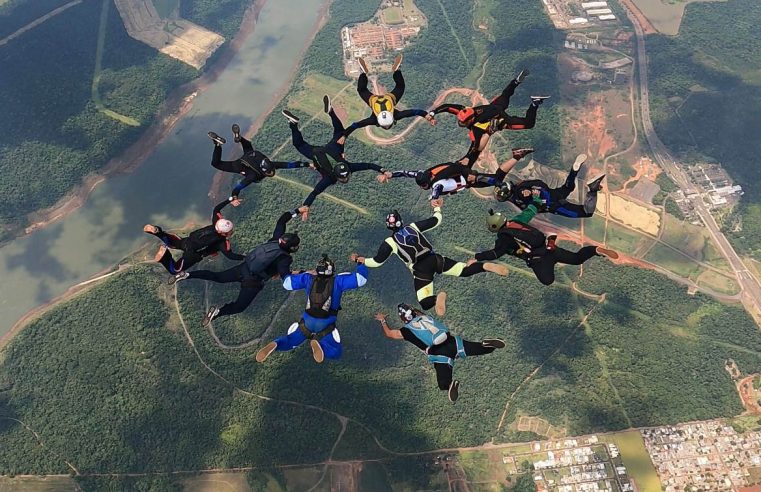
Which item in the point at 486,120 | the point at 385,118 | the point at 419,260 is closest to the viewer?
the point at 419,260

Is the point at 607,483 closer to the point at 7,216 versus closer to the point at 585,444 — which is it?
the point at 585,444

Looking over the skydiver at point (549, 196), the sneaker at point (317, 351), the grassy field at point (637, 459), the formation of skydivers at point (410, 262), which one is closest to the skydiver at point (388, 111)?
the formation of skydivers at point (410, 262)

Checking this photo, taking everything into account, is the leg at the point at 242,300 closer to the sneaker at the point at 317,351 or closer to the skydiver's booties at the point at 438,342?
the sneaker at the point at 317,351

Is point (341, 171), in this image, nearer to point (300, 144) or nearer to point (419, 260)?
point (300, 144)

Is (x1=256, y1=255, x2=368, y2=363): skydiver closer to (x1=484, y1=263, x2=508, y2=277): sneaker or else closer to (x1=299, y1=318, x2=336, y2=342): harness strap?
(x1=299, y1=318, x2=336, y2=342): harness strap

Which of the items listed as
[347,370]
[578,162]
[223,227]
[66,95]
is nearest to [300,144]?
[223,227]

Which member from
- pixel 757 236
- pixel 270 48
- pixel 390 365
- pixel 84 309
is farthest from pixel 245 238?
pixel 757 236
